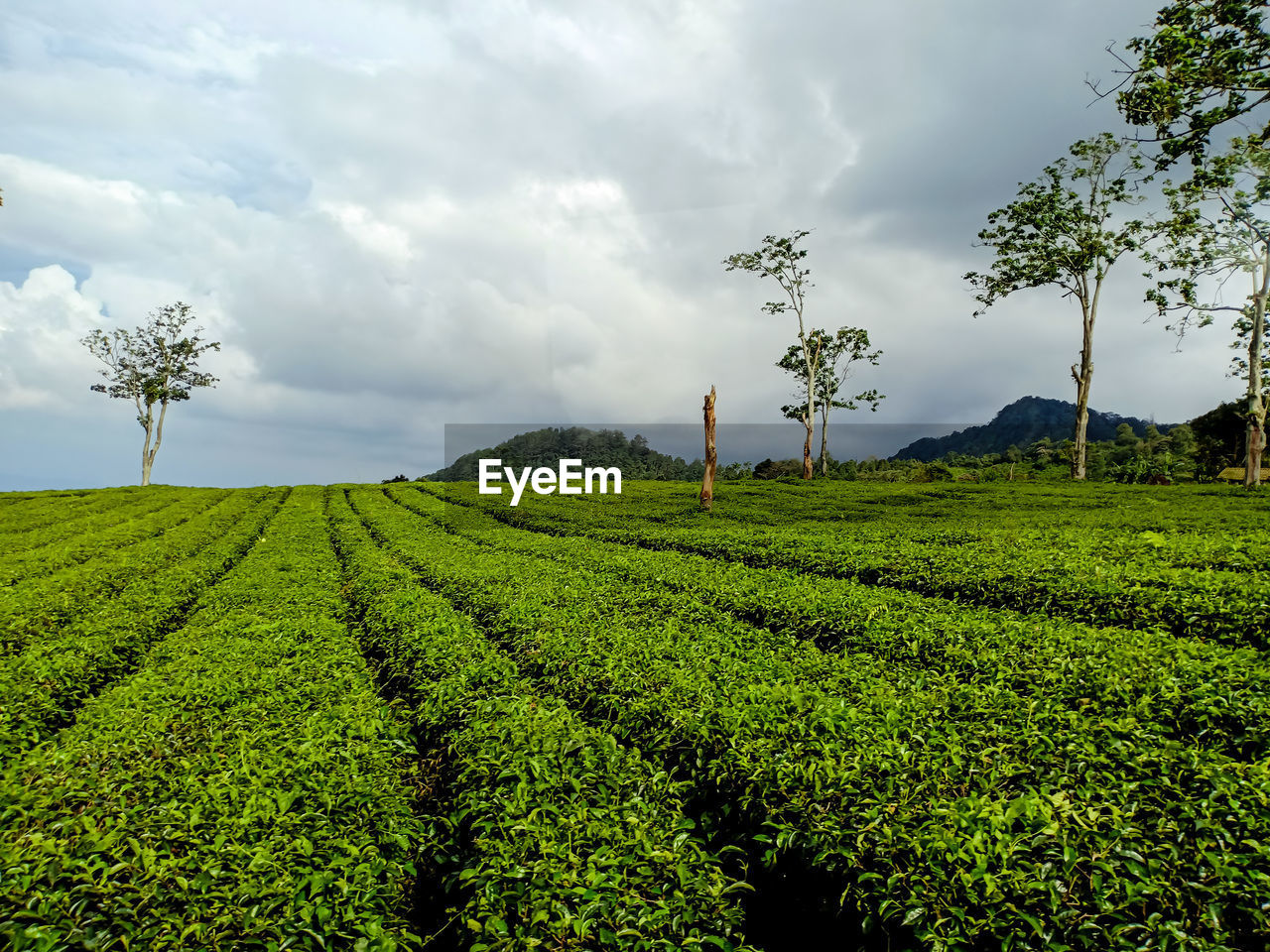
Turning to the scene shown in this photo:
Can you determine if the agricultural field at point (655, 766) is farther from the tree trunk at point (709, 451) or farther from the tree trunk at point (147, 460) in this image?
the tree trunk at point (147, 460)

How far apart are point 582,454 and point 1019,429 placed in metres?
98.6

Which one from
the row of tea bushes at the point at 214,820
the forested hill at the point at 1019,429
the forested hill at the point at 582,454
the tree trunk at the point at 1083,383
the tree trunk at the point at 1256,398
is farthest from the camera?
the forested hill at the point at 1019,429

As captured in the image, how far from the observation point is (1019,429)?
137 metres

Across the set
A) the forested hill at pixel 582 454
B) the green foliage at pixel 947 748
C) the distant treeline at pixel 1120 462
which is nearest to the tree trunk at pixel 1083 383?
the distant treeline at pixel 1120 462

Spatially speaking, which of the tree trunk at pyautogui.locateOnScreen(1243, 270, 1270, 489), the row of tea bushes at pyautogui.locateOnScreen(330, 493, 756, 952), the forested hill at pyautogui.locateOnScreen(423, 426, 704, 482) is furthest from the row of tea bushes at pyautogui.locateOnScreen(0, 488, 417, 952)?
the forested hill at pyautogui.locateOnScreen(423, 426, 704, 482)

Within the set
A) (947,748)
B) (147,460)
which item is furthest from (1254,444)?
(147,460)

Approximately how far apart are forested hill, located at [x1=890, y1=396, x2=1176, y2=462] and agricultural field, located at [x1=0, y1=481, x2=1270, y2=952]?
125895mm

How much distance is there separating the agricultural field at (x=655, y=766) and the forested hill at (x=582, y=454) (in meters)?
71.8

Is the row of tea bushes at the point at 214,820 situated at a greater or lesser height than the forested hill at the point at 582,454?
lesser

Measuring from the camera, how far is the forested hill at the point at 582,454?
286 feet

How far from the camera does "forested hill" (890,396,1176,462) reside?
128 m

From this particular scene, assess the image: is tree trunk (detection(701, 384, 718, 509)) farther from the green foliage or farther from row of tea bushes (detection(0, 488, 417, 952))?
row of tea bushes (detection(0, 488, 417, 952))

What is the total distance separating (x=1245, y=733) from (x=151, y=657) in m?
12.0

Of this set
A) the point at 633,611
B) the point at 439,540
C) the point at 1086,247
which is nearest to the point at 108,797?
the point at 633,611
